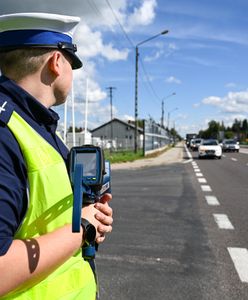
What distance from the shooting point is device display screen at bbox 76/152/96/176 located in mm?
1307

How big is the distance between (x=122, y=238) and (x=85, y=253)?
4720mm

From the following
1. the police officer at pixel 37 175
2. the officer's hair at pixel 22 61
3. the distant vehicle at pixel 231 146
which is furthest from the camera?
the distant vehicle at pixel 231 146

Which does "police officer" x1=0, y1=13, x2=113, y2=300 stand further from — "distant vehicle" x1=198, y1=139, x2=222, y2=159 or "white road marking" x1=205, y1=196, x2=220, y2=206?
"distant vehicle" x1=198, y1=139, x2=222, y2=159

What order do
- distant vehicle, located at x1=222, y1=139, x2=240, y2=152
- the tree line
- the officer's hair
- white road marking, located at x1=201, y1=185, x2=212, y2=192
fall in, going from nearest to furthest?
the officer's hair → white road marking, located at x1=201, y1=185, x2=212, y2=192 → distant vehicle, located at x1=222, y1=139, x2=240, y2=152 → the tree line

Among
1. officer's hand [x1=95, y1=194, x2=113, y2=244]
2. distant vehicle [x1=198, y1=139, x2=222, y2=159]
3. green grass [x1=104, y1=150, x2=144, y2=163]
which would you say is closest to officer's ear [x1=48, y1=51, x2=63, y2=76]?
officer's hand [x1=95, y1=194, x2=113, y2=244]

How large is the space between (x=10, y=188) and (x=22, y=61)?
0.49m

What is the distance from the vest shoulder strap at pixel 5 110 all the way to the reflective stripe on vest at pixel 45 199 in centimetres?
2

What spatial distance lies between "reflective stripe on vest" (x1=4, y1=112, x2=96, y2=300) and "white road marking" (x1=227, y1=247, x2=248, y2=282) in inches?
135

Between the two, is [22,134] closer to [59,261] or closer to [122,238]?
[59,261]

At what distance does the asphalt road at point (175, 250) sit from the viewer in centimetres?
410

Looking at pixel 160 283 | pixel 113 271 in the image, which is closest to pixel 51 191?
pixel 160 283

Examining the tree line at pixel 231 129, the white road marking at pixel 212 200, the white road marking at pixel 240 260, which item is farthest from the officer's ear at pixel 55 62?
the tree line at pixel 231 129

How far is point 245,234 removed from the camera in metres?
6.44

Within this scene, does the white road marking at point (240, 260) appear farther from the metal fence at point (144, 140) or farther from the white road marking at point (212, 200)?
the metal fence at point (144, 140)
